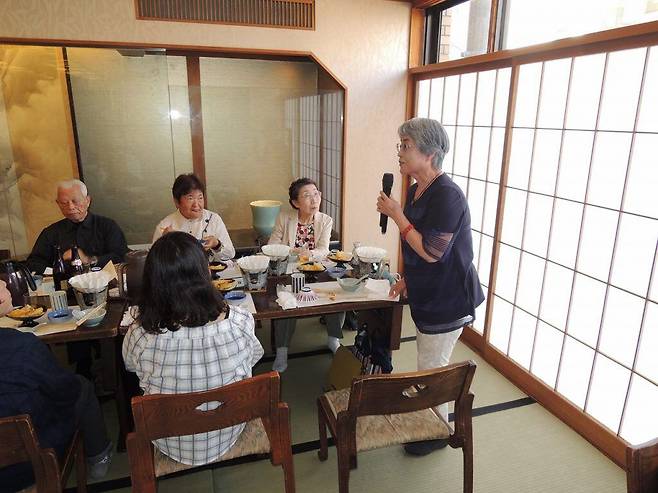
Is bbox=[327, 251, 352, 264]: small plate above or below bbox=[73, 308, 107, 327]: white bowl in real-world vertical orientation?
above

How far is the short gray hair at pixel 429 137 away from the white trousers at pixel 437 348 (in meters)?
0.81

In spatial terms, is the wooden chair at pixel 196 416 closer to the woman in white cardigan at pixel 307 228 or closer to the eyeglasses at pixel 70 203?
the woman in white cardigan at pixel 307 228

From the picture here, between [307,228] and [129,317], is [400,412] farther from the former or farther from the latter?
[307,228]

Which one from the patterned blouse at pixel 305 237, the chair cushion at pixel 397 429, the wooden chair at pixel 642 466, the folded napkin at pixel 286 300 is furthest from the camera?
the patterned blouse at pixel 305 237

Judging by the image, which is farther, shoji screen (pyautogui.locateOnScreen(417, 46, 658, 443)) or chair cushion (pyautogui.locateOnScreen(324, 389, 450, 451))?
shoji screen (pyautogui.locateOnScreen(417, 46, 658, 443))

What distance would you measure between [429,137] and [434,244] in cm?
47

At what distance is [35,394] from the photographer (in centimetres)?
155

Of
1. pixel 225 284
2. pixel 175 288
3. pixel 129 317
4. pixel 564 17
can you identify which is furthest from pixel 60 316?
pixel 564 17

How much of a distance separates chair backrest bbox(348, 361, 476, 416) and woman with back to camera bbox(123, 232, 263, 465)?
19.4 inches

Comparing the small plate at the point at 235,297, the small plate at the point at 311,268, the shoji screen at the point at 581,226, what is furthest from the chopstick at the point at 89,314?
the shoji screen at the point at 581,226

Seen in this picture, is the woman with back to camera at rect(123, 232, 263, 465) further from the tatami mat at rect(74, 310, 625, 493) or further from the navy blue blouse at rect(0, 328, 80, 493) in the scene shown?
the tatami mat at rect(74, 310, 625, 493)

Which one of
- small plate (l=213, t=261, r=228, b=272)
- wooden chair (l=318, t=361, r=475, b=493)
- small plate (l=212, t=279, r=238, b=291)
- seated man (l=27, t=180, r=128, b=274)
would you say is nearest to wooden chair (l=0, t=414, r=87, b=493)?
wooden chair (l=318, t=361, r=475, b=493)

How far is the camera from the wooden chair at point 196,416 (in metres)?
1.35

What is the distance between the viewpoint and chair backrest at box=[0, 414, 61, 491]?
128 cm
